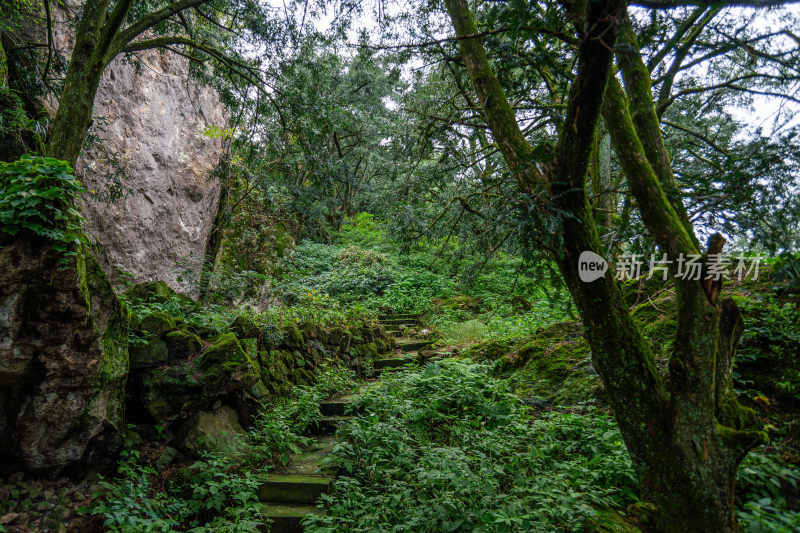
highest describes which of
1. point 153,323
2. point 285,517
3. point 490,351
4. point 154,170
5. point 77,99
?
point 154,170

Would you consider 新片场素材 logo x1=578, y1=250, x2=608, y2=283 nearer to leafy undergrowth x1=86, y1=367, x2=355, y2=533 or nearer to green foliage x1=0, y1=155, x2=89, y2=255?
leafy undergrowth x1=86, y1=367, x2=355, y2=533

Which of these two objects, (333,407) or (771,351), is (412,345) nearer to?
(333,407)

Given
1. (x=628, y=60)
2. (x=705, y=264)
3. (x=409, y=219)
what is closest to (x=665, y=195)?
(x=705, y=264)

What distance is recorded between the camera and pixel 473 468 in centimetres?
325

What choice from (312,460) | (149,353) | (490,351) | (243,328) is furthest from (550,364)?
(149,353)

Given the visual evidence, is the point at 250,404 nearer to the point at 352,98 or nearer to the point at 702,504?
the point at 702,504

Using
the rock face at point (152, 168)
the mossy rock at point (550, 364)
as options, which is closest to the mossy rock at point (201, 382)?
the rock face at point (152, 168)

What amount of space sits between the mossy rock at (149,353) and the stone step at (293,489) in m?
1.66

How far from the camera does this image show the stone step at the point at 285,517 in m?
3.26

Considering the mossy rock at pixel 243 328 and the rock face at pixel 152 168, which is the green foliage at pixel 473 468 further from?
the rock face at pixel 152 168

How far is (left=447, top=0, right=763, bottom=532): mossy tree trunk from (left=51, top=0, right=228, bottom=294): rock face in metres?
6.38

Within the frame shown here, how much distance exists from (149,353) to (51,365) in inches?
37.3

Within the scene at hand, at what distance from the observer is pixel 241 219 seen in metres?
10.2

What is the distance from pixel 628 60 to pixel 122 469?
208 inches
